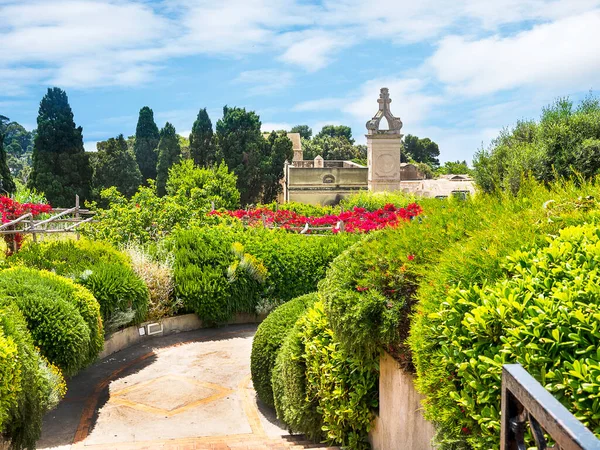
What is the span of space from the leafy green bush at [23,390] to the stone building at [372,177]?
2483 cm

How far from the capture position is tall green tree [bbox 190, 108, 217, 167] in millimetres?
44219

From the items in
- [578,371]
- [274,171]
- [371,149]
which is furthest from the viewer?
[274,171]

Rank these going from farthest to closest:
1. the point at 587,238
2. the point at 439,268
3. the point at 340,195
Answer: the point at 340,195 → the point at 439,268 → the point at 587,238

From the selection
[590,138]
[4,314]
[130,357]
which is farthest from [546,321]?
[590,138]

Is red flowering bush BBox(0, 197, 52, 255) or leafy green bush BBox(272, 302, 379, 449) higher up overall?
red flowering bush BBox(0, 197, 52, 255)

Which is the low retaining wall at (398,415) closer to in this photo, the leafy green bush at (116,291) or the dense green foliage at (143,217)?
the leafy green bush at (116,291)

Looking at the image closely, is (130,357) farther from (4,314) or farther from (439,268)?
(439,268)

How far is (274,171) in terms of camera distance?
139ft

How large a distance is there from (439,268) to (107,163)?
1643 inches

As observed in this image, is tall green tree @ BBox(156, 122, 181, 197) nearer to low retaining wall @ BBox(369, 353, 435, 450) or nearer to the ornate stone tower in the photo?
the ornate stone tower

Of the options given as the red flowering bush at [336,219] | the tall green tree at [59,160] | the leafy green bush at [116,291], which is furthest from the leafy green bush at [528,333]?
the tall green tree at [59,160]

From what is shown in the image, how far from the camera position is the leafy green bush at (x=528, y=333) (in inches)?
96.0

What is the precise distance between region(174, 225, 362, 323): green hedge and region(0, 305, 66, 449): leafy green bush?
610cm

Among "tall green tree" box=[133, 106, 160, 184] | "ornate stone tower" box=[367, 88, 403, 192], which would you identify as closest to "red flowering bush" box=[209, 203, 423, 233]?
"ornate stone tower" box=[367, 88, 403, 192]
